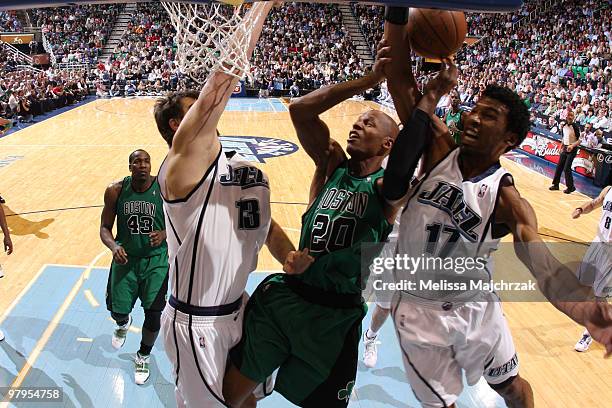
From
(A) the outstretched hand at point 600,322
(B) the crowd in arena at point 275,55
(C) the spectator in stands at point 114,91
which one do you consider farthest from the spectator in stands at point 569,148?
(C) the spectator in stands at point 114,91

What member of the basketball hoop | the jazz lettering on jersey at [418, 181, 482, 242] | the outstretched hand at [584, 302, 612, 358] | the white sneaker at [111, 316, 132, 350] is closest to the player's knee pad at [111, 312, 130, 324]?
the white sneaker at [111, 316, 132, 350]

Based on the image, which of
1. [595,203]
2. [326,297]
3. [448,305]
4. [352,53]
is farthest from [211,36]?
[352,53]

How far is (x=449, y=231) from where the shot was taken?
8.71ft

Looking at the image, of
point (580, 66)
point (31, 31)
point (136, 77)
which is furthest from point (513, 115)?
point (31, 31)

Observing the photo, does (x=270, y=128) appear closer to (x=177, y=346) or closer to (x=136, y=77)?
(x=136, y=77)

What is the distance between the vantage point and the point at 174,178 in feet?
7.72

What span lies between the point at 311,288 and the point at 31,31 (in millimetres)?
30440

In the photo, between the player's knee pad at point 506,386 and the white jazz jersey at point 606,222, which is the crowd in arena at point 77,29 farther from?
the player's knee pad at point 506,386

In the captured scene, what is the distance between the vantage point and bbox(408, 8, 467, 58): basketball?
2721 millimetres

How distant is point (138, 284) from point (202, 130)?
2.38m

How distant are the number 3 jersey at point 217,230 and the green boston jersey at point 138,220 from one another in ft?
5.76

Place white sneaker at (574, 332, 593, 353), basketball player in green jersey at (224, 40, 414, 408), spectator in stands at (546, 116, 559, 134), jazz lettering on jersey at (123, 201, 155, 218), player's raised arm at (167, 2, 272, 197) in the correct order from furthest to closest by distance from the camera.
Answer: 1. spectator in stands at (546, 116, 559, 134)
2. white sneaker at (574, 332, 593, 353)
3. jazz lettering on jersey at (123, 201, 155, 218)
4. basketball player in green jersey at (224, 40, 414, 408)
5. player's raised arm at (167, 2, 272, 197)

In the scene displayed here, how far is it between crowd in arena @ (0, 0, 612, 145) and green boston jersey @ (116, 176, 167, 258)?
11.5m

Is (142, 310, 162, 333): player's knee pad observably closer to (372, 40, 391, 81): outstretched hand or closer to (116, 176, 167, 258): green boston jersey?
(116, 176, 167, 258): green boston jersey
